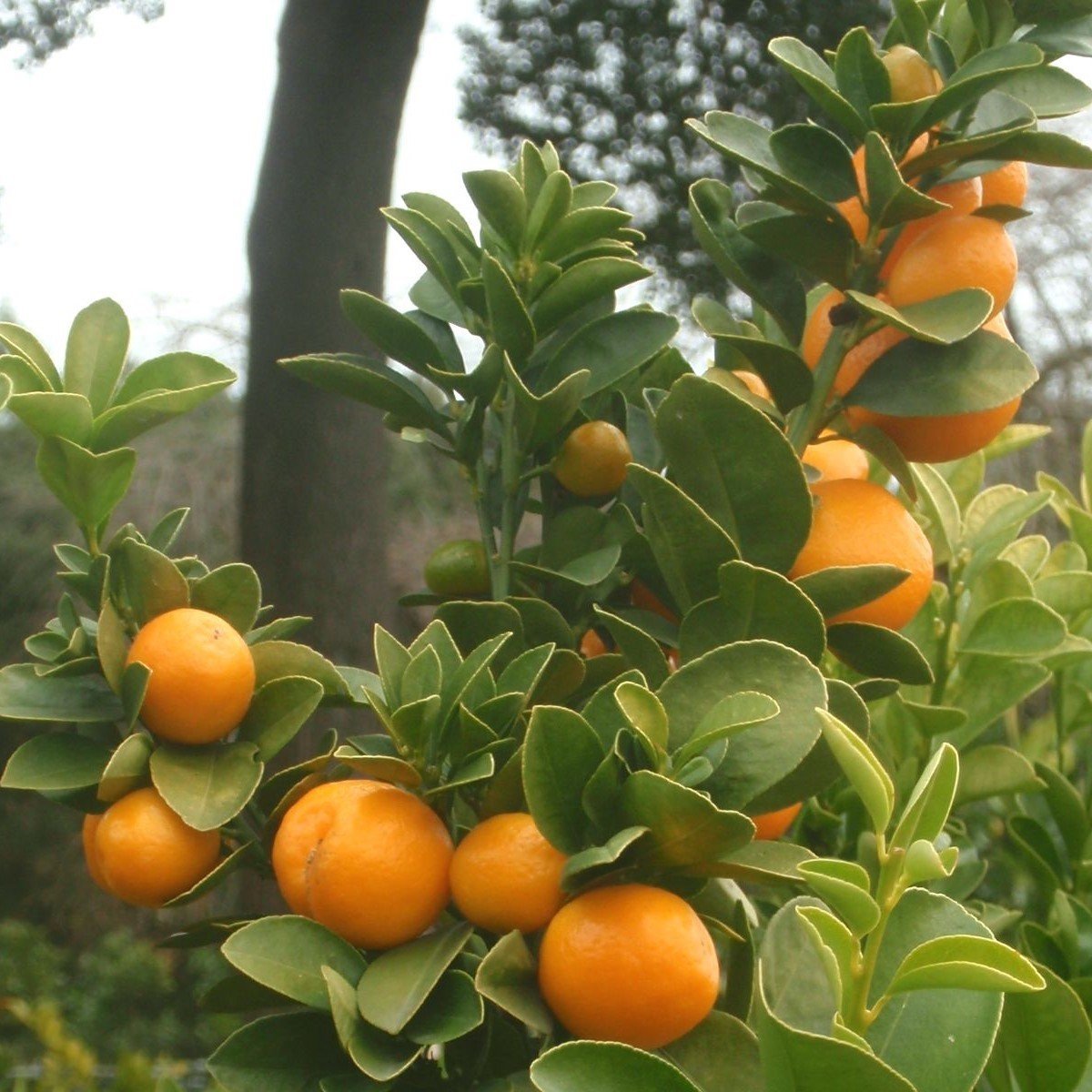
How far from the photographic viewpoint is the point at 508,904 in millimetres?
372

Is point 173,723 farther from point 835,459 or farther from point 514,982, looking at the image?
point 835,459

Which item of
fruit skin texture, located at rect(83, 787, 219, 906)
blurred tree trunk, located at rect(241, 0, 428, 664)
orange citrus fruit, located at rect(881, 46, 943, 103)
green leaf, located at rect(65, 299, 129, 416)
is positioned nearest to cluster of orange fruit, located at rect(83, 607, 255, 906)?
fruit skin texture, located at rect(83, 787, 219, 906)

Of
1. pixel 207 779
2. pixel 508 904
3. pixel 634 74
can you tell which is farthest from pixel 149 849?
pixel 634 74

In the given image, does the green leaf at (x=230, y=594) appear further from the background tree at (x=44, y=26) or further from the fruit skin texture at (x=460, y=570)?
the background tree at (x=44, y=26)

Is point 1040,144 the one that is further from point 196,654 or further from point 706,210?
point 196,654

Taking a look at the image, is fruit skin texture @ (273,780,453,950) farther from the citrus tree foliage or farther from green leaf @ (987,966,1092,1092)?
green leaf @ (987,966,1092,1092)

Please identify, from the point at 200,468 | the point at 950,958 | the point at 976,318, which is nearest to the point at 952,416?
the point at 976,318

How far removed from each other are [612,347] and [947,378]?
0.44 ft

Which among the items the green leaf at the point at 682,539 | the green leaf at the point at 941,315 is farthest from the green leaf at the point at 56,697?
the green leaf at the point at 941,315

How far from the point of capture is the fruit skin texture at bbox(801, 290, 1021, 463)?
0.47m

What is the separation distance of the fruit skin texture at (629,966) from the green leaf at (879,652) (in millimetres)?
135

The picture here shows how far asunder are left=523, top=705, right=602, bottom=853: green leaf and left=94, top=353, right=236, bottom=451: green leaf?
20 centimetres

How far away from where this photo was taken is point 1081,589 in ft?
2.15

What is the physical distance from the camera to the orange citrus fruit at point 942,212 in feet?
1.53
